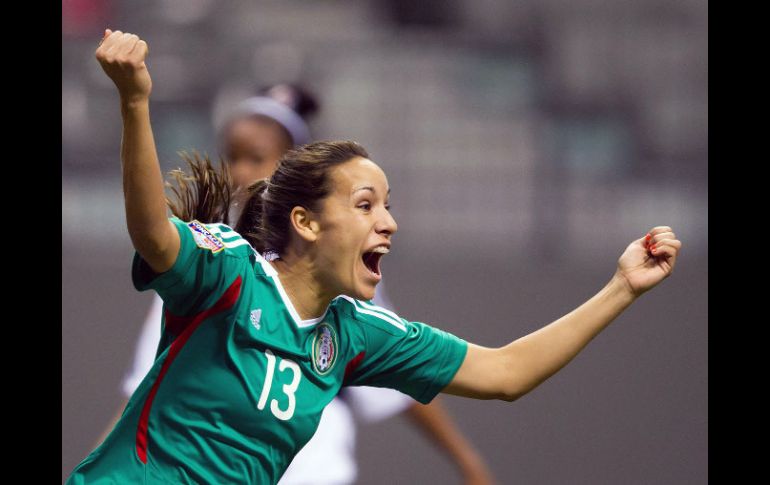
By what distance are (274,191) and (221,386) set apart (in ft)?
1.58

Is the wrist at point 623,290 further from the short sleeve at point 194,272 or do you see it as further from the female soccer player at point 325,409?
the female soccer player at point 325,409

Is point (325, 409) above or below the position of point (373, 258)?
below

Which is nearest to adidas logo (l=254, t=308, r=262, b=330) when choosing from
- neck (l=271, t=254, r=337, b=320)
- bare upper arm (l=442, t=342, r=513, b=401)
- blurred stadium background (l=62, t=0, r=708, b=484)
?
neck (l=271, t=254, r=337, b=320)

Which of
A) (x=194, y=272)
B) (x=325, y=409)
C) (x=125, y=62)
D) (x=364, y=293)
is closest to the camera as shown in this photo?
(x=125, y=62)

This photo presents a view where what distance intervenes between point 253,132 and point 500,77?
1624 millimetres

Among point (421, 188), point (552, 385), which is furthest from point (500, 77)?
point (552, 385)

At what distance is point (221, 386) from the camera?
204 cm

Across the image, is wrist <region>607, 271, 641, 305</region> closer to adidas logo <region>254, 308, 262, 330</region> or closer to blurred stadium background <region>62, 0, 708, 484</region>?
adidas logo <region>254, 308, 262, 330</region>

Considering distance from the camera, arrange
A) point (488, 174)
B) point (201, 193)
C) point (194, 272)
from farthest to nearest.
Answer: point (488, 174) → point (201, 193) → point (194, 272)

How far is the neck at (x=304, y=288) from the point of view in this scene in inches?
86.4

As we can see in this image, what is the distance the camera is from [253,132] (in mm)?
3193

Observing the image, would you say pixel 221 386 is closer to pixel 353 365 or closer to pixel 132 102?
pixel 353 365

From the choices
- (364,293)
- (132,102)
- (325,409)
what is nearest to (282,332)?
(364,293)

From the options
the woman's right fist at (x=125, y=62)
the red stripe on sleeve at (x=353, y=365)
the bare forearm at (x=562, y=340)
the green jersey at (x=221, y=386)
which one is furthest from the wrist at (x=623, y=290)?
the woman's right fist at (x=125, y=62)
